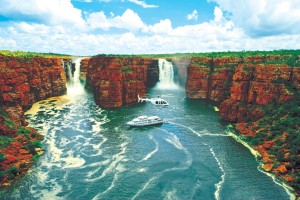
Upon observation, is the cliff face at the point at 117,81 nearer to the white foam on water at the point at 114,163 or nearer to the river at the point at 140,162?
the river at the point at 140,162

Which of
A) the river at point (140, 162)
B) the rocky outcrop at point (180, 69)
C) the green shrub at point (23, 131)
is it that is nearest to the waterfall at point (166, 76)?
the rocky outcrop at point (180, 69)

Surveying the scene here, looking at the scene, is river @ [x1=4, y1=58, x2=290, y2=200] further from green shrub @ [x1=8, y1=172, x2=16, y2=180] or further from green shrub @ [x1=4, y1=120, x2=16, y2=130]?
green shrub @ [x1=4, y1=120, x2=16, y2=130]

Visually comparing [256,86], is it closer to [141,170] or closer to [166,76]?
[141,170]

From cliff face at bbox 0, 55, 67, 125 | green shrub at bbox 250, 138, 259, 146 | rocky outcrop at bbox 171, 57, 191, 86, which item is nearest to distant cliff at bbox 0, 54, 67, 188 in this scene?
cliff face at bbox 0, 55, 67, 125

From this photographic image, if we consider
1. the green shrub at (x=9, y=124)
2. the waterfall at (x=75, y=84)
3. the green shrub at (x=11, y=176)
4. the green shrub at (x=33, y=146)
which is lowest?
the green shrub at (x=11, y=176)

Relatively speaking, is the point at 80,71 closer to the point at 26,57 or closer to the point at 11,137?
the point at 26,57
